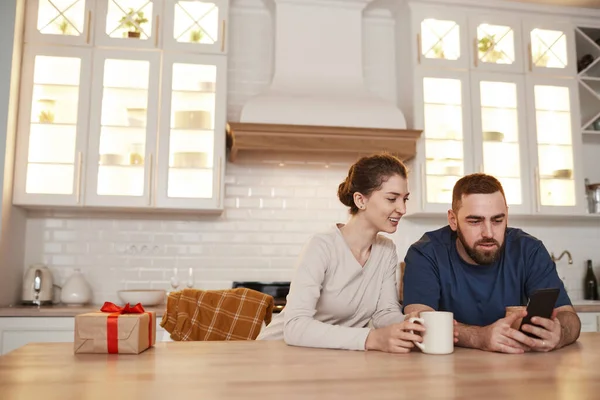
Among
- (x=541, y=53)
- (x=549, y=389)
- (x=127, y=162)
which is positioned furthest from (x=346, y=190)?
(x=541, y=53)

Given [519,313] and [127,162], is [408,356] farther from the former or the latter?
[127,162]

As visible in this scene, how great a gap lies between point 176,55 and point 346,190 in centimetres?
197

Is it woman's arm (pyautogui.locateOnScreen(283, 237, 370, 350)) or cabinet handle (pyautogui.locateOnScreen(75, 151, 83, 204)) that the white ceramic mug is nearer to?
woman's arm (pyautogui.locateOnScreen(283, 237, 370, 350))

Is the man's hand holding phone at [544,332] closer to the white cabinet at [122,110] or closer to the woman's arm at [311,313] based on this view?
the woman's arm at [311,313]

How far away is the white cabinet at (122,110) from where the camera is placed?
10.7 feet

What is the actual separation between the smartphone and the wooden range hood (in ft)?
6.94

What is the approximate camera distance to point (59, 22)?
134 inches

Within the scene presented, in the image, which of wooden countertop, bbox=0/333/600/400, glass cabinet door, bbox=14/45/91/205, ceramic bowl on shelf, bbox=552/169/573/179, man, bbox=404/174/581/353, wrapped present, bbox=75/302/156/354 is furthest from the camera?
ceramic bowl on shelf, bbox=552/169/573/179

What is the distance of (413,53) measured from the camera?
12.3 feet

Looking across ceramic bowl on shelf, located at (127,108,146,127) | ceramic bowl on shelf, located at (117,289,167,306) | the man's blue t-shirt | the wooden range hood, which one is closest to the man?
the man's blue t-shirt

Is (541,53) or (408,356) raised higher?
(541,53)

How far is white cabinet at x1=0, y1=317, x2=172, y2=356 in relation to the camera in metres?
2.95

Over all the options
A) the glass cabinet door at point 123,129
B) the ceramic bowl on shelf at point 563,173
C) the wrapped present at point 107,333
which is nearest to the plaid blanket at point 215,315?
the wrapped present at point 107,333

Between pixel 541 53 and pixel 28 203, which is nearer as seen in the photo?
pixel 28 203
